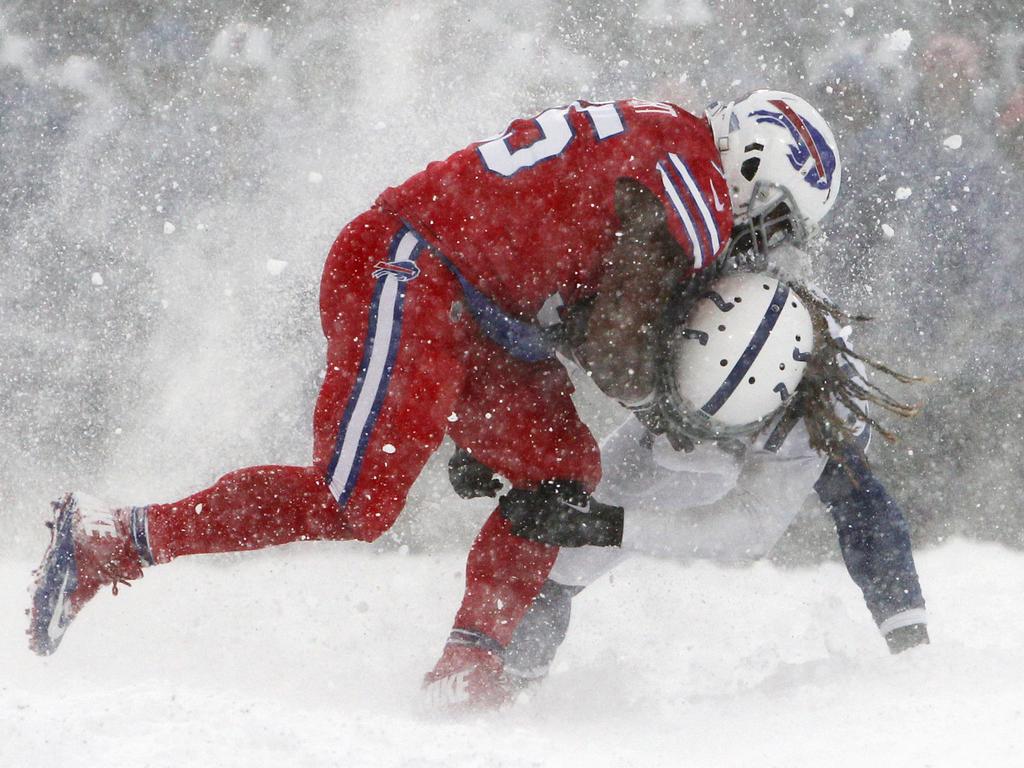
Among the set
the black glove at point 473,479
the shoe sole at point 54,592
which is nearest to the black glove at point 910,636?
the black glove at point 473,479

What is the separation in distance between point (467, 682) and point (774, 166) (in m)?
1.48

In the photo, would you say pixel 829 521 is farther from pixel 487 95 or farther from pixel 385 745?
pixel 385 745

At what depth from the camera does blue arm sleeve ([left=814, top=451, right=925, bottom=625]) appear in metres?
2.88

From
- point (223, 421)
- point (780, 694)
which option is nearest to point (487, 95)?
point (223, 421)

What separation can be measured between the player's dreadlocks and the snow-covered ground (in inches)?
24.1

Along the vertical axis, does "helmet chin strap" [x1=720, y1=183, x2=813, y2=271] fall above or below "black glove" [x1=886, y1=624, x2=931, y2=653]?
above

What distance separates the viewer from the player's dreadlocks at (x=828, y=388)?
2.64 metres

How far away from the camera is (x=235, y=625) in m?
3.36

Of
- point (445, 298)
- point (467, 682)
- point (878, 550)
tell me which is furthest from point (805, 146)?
point (467, 682)

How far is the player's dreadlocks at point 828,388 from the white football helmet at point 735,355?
38 mm

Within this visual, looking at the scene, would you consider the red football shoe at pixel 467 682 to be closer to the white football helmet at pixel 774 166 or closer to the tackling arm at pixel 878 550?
the tackling arm at pixel 878 550

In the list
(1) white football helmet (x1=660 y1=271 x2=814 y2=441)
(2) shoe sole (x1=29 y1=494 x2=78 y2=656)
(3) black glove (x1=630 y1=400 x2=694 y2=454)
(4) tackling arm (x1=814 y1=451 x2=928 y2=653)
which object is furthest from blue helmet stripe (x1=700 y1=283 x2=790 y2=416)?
(2) shoe sole (x1=29 y1=494 x2=78 y2=656)

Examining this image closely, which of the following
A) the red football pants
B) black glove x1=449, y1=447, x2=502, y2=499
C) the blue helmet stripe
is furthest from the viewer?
black glove x1=449, y1=447, x2=502, y2=499

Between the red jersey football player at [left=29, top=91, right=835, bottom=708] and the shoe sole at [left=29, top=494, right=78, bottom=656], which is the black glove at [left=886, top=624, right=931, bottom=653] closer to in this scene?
the red jersey football player at [left=29, top=91, right=835, bottom=708]
